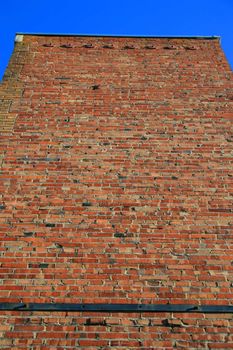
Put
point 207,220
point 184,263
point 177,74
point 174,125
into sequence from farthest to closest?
point 177,74
point 174,125
point 207,220
point 184,263

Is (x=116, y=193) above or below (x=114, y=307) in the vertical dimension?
above

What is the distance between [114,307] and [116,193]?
157 centimetres

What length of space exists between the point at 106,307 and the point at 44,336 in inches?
26.6

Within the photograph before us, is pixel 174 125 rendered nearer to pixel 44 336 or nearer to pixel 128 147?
pixel 128 147

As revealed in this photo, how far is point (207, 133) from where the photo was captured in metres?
5.69

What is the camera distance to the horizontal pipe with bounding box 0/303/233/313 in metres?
3.75

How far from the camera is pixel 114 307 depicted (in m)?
3.79

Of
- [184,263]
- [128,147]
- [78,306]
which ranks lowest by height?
[78,306]

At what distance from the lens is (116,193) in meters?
4.87

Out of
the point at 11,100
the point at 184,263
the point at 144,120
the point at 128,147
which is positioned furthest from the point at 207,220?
the point at 11,100

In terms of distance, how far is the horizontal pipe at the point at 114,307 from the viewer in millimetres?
3754

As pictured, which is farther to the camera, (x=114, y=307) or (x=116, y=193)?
(x=116, y=193)

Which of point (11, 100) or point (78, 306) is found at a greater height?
point (11, 100)

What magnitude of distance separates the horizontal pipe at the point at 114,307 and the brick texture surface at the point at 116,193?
0.06 meters
